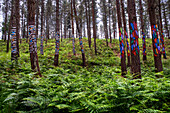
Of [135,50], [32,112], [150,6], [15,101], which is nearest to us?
[32,112]

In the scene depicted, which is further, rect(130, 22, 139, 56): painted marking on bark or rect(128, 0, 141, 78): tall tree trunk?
rect(130, 22, 139, 56): painted marking on bark

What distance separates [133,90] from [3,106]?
384 cm

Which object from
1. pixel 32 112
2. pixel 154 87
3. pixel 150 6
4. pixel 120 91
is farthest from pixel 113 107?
pixel 150 6

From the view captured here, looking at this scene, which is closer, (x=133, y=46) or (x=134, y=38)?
(x=133, y=46)

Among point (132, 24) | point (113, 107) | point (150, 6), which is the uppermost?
point (150, 6)

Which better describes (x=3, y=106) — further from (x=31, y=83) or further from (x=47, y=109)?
(x=47, y=109)

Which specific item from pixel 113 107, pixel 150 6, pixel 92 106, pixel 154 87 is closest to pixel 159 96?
pixel 154 87

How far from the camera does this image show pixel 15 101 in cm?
317

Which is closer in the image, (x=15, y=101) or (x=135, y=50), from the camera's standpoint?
(x=15, y=101)

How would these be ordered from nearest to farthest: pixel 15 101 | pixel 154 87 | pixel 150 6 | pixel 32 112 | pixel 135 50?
pixel 32 112, pixel 15 101, pixel 154 87, pixel 135 50, pixel 150 6

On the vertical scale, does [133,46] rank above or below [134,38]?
below

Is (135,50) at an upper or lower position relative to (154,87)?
upper

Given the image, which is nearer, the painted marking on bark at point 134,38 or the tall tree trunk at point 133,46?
the tall tree trunk at point 133,46

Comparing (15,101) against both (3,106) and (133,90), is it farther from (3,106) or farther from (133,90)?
(133,90)
